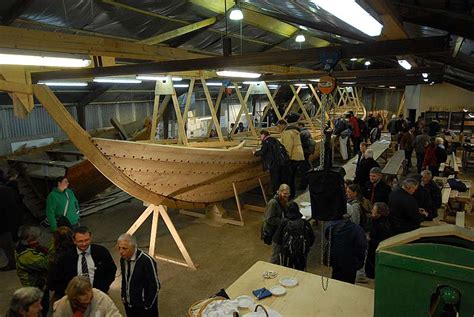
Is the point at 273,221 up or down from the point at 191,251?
up

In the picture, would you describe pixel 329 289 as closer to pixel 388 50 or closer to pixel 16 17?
pixel 388 50

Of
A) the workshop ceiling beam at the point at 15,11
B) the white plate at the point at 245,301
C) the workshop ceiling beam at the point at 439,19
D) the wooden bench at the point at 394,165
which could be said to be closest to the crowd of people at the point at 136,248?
the white plate at the point at 245,301

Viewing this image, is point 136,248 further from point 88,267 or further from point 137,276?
point 88,267

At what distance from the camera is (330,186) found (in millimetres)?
2613

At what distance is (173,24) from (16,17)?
3031mm

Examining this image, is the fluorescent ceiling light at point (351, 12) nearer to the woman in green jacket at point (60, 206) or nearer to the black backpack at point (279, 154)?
the black backpack at point (279, 154)

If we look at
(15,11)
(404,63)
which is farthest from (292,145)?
(15,11)

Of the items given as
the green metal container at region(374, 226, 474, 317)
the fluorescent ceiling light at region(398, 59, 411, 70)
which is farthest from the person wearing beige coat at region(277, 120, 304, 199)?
the green metal container at region(374, 226, 474, 317)

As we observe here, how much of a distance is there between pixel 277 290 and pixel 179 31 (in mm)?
6271

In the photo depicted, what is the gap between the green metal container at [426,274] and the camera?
1372 millimetres

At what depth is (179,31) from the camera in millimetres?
7395

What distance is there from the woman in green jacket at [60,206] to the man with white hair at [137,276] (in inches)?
92.0

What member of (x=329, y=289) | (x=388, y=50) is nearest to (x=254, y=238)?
(x=329, y=289)

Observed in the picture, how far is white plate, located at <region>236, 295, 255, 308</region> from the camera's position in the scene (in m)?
2.39
